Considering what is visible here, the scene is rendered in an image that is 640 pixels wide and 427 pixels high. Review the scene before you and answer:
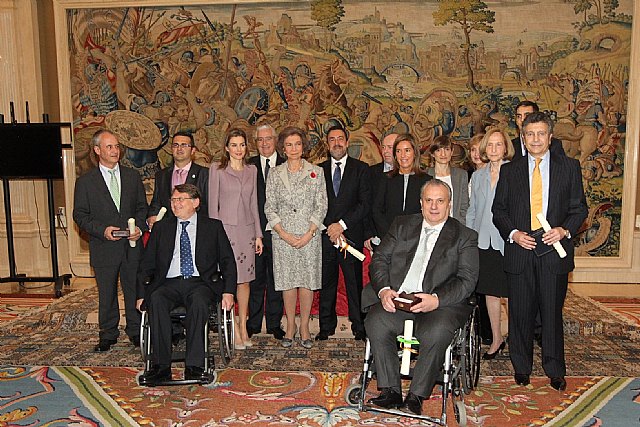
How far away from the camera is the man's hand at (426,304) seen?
12.8ft

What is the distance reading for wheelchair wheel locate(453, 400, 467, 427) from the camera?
3.77 m

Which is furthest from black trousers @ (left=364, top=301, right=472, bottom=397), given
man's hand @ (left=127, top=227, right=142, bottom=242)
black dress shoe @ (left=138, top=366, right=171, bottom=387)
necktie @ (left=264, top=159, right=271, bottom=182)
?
man's hand @ (left=127, top=227, right=142, bottom=242)

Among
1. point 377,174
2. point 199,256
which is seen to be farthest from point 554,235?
point 199,256

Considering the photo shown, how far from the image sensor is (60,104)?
8.09m

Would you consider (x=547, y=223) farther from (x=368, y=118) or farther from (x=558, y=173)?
(x=368, y=118)

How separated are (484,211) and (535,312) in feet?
2.74

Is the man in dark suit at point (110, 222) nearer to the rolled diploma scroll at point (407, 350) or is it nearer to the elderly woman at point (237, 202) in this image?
the elderly woman at point (237, 202)

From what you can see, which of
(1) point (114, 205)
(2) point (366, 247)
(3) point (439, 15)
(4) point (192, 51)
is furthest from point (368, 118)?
(1) point (114, 205)

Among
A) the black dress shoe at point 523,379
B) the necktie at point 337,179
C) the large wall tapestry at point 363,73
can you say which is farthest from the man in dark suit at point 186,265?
the large wall tapestry at point 363,73

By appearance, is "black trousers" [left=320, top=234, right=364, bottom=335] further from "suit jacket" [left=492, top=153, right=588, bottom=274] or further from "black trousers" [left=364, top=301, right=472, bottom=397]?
"suit jacket" [left=492, top=153, right=588, bottom=274]

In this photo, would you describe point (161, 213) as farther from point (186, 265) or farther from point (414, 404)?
point (414, 404)

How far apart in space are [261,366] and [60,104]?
16.4ft

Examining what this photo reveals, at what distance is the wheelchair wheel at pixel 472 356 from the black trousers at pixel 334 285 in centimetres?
132

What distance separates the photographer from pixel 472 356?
13.9 feet
